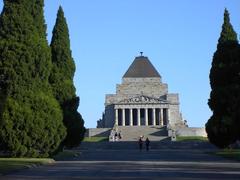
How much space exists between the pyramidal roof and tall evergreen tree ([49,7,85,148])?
79.5 m

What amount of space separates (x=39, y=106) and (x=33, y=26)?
A: 5.46m

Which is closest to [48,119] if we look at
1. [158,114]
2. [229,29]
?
[229,29]

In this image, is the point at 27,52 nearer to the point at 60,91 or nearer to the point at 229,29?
the point at 60,91

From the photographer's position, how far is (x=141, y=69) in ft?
414

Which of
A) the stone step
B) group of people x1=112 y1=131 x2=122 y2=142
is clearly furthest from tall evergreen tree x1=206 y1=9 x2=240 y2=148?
group of people x1=112 y1=131 x2=122 y2=142

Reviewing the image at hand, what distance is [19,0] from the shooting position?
34906 millimetres

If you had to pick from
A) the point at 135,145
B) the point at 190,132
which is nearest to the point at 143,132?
the point at 190,132

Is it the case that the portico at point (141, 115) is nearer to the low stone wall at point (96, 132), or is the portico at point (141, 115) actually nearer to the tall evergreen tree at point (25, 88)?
the low stone wall at point (96, 132)

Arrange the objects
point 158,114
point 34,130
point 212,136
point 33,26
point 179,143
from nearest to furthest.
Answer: point 34,130, point 33,26, point 212,136, point 179,143, point 158,114

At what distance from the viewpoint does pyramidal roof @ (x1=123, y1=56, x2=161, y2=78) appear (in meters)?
125

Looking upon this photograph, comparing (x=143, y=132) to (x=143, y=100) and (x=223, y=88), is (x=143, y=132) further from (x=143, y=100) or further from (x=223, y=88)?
(x=223, y=88)

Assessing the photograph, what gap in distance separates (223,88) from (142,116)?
2937 inches

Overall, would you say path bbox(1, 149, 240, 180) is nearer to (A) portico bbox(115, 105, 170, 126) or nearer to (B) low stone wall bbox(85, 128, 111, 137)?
(B) low stone wall bbox(85, 128, 111, 137)

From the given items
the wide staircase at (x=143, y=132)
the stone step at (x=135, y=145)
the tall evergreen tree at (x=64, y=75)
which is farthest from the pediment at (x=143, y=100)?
the tall evergreen tree at (x=64, y=75)
